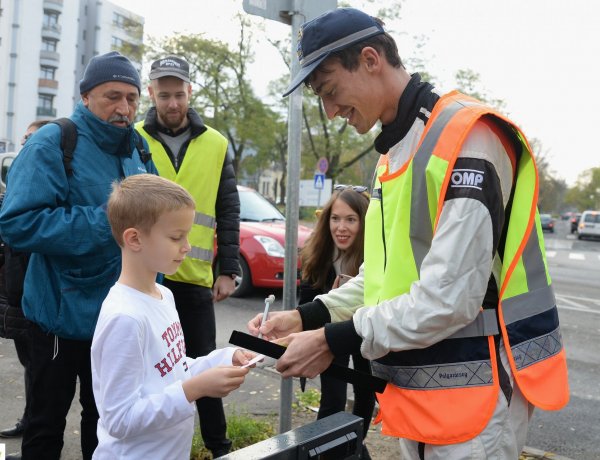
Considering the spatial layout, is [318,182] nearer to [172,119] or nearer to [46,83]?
[172,119]

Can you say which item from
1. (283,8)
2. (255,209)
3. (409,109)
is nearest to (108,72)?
(283,8)

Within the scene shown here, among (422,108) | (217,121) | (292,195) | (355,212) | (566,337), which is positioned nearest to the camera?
(422,108)

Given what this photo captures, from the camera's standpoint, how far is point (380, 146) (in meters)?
1.87

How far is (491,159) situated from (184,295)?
7.96 feet

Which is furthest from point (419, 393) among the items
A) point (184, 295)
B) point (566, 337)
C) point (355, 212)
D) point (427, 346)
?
point (566, 337)

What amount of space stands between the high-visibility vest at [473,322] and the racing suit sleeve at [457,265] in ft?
0.18

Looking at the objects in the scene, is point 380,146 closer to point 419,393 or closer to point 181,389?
point 419,393

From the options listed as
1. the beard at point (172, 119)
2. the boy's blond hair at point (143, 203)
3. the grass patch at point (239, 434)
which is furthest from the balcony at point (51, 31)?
the boy's blond hair at point (143, 203)

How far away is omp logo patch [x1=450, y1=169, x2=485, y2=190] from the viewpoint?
158 centimetres

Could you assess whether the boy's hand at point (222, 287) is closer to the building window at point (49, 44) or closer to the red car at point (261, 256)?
the red car at point (261, 256)

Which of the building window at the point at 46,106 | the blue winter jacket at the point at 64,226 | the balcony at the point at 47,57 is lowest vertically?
the blue winter jacket at the point at 64,226

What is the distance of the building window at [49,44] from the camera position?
6444cm

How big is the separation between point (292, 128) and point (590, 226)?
1600 inches

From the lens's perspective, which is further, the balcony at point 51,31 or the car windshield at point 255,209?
the balcony at point 51,31
